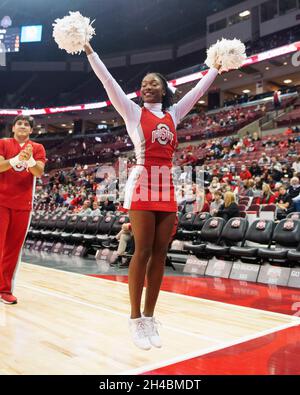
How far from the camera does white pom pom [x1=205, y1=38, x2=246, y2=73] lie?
8.09 ft

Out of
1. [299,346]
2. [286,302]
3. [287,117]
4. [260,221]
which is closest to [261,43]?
[287,117]

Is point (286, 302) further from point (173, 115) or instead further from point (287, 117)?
→ point (287, 117)

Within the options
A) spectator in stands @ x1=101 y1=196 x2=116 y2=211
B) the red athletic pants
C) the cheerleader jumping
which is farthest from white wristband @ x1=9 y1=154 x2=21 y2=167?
spectator in stands @ x1=101 y1=196 x2=116 y2=211

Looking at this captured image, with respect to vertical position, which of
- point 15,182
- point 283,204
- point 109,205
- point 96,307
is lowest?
point 96,307

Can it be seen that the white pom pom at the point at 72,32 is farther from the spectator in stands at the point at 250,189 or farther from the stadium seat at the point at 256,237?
the spectator in stands at the point at 250,189

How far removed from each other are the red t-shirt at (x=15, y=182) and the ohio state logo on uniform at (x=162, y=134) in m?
1.49

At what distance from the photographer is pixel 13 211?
3.26 metres

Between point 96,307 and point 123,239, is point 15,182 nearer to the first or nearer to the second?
point 96,307

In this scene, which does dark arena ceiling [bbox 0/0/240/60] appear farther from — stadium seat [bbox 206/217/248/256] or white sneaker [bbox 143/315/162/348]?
white sneaker [bbox 143/315/162/348]

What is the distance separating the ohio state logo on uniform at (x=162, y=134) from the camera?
83.7 inches

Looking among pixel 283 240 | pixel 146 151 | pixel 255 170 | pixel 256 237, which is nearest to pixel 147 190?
pixel 146 151

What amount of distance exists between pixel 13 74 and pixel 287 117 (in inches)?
888

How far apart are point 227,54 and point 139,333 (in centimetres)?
176

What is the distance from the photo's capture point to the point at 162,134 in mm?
2143
